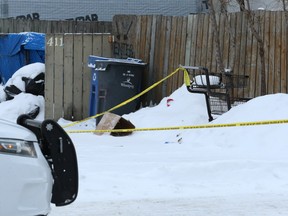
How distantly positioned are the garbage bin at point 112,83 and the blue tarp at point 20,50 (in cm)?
453

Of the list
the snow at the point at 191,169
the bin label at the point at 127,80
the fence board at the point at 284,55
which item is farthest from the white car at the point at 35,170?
the bin label at the point at 127,80

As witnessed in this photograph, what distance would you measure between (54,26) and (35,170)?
16611 mm

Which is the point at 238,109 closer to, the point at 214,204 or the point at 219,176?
the point at 219,176

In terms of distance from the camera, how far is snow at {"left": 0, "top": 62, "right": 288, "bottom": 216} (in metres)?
5.31

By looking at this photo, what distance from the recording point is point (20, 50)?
15.8 meters

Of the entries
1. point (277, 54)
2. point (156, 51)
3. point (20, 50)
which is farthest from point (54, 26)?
point (277, 54)

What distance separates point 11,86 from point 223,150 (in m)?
7.45

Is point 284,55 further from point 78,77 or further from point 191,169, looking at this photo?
point 78,77

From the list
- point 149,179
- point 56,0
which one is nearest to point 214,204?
point 149,179

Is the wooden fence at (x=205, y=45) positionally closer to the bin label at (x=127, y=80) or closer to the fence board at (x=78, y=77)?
the bin label at (x=127, y=80)

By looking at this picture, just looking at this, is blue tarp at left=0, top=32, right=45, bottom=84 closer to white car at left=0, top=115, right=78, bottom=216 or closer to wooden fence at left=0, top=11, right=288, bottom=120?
wooden fence at left=0, top=11, right=288, bottom=120

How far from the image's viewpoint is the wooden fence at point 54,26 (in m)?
18.5

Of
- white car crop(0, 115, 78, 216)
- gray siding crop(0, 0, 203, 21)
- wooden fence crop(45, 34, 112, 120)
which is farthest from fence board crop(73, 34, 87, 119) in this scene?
gray siding crop(0, 0, 203, 21)

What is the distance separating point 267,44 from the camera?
9898 millimetres
